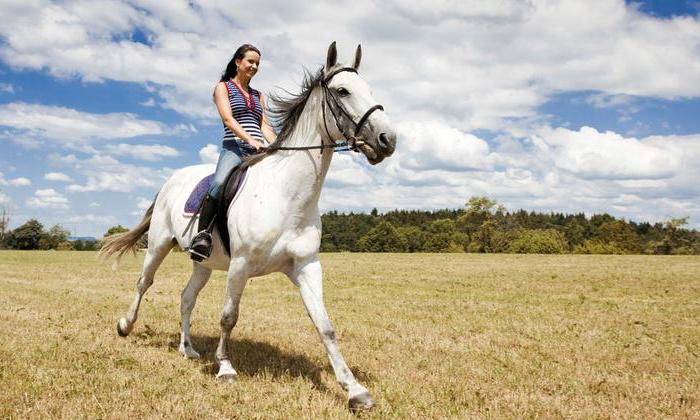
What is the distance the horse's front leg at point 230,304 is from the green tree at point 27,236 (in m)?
102

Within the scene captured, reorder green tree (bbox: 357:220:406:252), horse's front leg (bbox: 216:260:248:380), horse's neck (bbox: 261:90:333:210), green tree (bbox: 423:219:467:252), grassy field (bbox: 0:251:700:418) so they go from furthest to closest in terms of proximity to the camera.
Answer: green tree (bbox: 357:220:406:252) → green tree (bbox: 423:219:467:252) → horse's front leg (bbox: 216:260:248:380) → horse's neck (bbox: 261:90:333:210) → grassy field (bbox: 0:251:700:418)

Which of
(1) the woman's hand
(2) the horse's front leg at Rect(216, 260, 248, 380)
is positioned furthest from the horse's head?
(2) the horse's front leg at Rect(216, 260, 248, 380)

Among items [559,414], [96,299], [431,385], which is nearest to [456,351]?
[431,385]

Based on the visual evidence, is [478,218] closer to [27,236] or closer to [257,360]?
[27,236]

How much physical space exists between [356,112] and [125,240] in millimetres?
6182

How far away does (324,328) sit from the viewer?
222 inches

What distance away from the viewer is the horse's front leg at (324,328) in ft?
17.4

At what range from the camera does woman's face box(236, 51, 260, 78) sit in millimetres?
6730

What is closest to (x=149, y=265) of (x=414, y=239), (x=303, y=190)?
(x=303, y=190)

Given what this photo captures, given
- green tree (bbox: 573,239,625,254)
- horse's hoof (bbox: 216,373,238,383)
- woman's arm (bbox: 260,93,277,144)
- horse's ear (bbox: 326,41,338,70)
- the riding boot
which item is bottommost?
horse's hoof (bbox: 216,373,238,383)

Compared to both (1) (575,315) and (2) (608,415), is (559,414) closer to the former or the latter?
(2) (608,415)

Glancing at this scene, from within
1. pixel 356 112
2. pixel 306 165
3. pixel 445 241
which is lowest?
pixel 445 241

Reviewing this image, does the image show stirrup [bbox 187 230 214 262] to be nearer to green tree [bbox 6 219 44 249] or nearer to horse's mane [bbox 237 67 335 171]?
horse's mane [bbox 237 67 335 171]

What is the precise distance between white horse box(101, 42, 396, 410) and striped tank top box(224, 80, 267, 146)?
1.82 ft
